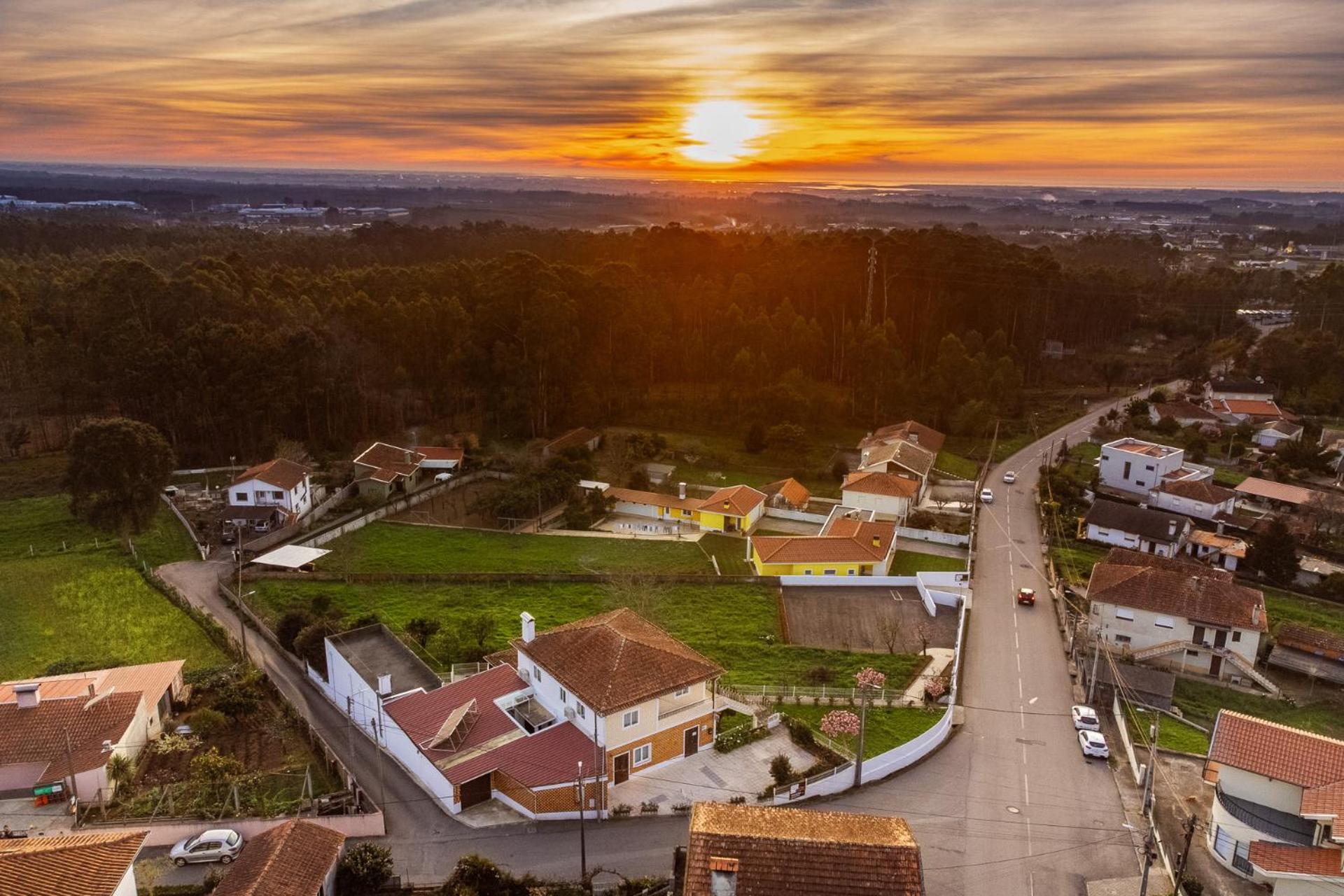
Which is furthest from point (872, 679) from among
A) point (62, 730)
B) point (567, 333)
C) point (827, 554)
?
point (567, 333)

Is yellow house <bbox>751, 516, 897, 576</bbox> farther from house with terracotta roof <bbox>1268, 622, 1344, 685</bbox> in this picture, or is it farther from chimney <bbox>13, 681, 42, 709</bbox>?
chimney <bbox>13, 681, 42, 709</bbox>

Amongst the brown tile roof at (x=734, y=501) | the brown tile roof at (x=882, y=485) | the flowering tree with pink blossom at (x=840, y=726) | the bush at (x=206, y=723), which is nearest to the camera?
the flowering tree with pink blossom at (x=840, y=726)

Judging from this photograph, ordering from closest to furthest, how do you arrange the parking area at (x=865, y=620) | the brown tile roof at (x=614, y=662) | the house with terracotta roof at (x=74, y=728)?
the house with terracotta roof at (x=74, y=728)
the brown tile roof at (x=614, y=662)
the parking area at (x=865, y=620)

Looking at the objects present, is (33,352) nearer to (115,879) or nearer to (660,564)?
(660,564)

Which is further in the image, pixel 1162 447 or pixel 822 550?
pixel 1162 447

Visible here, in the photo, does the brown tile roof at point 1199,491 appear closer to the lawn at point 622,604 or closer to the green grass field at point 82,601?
the lawn at point 622,604

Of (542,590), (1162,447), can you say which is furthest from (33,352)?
(1162,447)

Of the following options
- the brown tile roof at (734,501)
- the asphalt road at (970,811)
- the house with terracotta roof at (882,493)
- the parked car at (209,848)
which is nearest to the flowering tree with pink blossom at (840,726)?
the asphalt road at (970,811)
